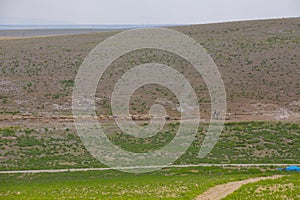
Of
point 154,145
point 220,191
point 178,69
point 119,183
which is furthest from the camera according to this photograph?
point 178,69

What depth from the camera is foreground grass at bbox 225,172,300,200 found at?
65.1 ft

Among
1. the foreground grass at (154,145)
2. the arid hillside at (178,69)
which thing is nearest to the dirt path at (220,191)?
the foreground grass at (154,145)

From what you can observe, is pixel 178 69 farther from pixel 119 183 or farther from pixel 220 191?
pixel 220 191

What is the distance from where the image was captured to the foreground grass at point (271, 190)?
65.1ft

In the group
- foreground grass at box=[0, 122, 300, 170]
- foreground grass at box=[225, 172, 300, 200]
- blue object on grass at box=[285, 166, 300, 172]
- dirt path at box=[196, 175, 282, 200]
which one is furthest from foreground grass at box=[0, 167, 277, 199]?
foreground grass at box=[0, 122, 300, 170]

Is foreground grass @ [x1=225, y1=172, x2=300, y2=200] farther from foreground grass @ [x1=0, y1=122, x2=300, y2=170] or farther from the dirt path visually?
foreground grass @ [x1=0, y1=122, x2=300, y2=170]

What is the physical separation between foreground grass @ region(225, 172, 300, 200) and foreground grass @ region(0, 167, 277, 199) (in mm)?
2081

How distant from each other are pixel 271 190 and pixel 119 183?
8.72m

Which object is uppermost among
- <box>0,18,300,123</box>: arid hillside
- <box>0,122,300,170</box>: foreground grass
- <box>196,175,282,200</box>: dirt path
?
<box>0,18,300,123</box>: arid hillside

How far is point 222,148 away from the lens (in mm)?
34938

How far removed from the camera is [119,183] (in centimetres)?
2588

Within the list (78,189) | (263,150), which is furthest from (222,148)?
(78,189)

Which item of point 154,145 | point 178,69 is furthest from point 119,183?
point 178,69

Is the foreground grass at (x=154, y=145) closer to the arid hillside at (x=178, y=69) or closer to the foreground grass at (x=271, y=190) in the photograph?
the arid hillside at (x=178, y=69)
